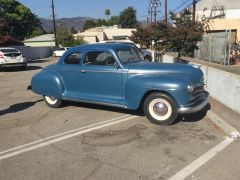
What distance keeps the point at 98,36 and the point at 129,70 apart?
238ft

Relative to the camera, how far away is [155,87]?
24.6ft

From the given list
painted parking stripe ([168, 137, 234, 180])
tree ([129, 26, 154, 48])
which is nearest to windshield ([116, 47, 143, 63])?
painted parking stripe ([168, 137, 234, 180])

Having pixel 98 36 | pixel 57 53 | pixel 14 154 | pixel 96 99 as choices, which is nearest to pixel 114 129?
pixel 96 99

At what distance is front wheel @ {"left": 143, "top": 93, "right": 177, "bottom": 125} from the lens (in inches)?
296

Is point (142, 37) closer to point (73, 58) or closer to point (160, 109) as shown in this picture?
point (73, 58)

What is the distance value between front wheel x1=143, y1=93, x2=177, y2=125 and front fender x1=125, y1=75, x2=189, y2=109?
0.14 meters

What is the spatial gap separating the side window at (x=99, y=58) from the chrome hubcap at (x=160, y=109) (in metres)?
1.55

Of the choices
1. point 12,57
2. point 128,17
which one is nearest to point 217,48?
point 12,57

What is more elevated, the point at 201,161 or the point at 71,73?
the point at 71,73

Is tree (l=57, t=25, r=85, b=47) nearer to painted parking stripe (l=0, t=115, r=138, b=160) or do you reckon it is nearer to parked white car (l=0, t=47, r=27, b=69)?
parked white car (l=0, t=47, r=27, b=69)

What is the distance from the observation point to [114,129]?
24.4ft

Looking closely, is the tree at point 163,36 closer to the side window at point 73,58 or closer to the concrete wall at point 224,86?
the concrete wall at point 224,86

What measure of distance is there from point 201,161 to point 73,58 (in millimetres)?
4828

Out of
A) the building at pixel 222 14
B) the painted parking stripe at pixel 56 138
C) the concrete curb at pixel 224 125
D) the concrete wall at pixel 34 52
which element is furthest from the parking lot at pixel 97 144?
the building at pixel 222 14
